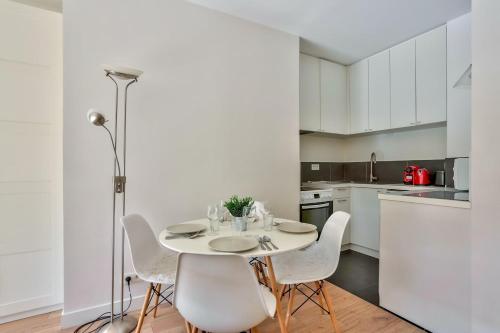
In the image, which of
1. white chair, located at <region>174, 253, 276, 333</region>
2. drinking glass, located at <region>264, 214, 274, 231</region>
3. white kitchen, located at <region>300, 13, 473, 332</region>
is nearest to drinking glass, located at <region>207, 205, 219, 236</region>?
drinking glass, located at <region>264, 214, 274, 231</region>

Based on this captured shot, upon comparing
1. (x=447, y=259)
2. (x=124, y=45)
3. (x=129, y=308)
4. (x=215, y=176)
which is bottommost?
(x=129, y=308)

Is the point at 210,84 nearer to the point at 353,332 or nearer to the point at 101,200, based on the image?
the point at 101,200

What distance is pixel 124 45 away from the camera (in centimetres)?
206

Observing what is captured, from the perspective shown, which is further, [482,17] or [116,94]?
[116,94]

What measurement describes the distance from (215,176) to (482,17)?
2.17 meters

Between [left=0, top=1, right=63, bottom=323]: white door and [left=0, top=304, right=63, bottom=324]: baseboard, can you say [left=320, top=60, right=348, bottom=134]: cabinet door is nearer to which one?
[left=0, top=1, right=63, bottom=323]: white door

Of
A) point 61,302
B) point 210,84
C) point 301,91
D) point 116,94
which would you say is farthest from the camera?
point 301,91

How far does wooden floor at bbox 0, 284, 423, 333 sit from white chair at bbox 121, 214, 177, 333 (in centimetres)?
27

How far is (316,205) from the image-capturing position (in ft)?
10.3

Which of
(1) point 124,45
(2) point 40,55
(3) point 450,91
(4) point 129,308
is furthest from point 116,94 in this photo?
(3) point 450,91

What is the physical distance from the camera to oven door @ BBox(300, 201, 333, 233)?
3031 millimetres

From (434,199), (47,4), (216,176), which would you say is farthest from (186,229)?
(47,4)

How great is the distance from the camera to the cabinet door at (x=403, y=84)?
3.02 m

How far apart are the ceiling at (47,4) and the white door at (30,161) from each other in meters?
0.09
